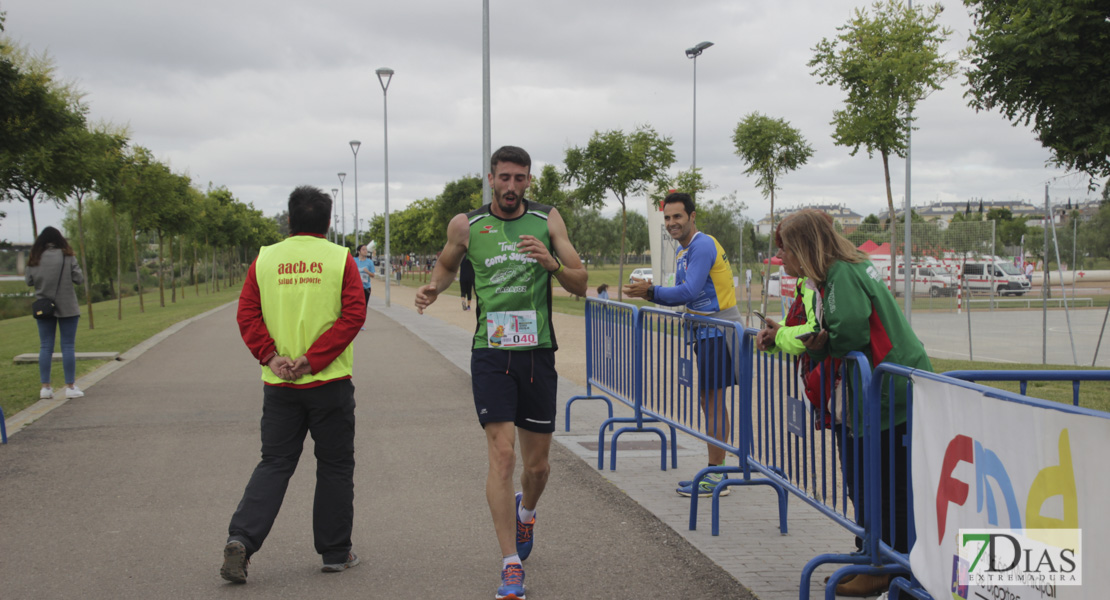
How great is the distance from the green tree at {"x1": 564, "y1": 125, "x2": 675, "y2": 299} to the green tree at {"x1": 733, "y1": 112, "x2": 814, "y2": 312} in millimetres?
7134

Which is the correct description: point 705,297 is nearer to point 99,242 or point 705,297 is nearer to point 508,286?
point 508,286

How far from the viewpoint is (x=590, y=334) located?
845 cm

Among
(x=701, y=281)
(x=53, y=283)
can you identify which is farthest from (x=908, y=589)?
(x=53, y=283)

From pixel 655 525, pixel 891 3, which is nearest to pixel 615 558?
pixel 655 525

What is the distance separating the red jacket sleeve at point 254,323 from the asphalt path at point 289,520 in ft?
3.50

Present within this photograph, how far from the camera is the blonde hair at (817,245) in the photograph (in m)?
3.83

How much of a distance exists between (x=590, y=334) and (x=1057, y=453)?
599 cm

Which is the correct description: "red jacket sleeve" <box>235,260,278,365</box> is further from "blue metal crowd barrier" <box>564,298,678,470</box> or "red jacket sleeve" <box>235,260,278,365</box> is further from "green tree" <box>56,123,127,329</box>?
"green tree" <box>56,123,127,329</box>

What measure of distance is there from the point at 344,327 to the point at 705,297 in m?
2.49

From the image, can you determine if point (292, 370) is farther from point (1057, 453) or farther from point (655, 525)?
point (1057, 453)

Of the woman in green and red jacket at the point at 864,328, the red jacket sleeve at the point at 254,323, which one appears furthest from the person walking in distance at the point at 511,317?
the woman in green and red jacket at the point at 864,328

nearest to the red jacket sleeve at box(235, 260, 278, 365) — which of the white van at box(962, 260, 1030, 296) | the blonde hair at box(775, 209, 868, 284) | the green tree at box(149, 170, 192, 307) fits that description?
the blonde hair at box(775, 209, 868, 284)

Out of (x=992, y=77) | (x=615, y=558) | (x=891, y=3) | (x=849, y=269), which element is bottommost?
(x=615, y=558)

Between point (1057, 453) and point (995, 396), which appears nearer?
point (1057, 453)
